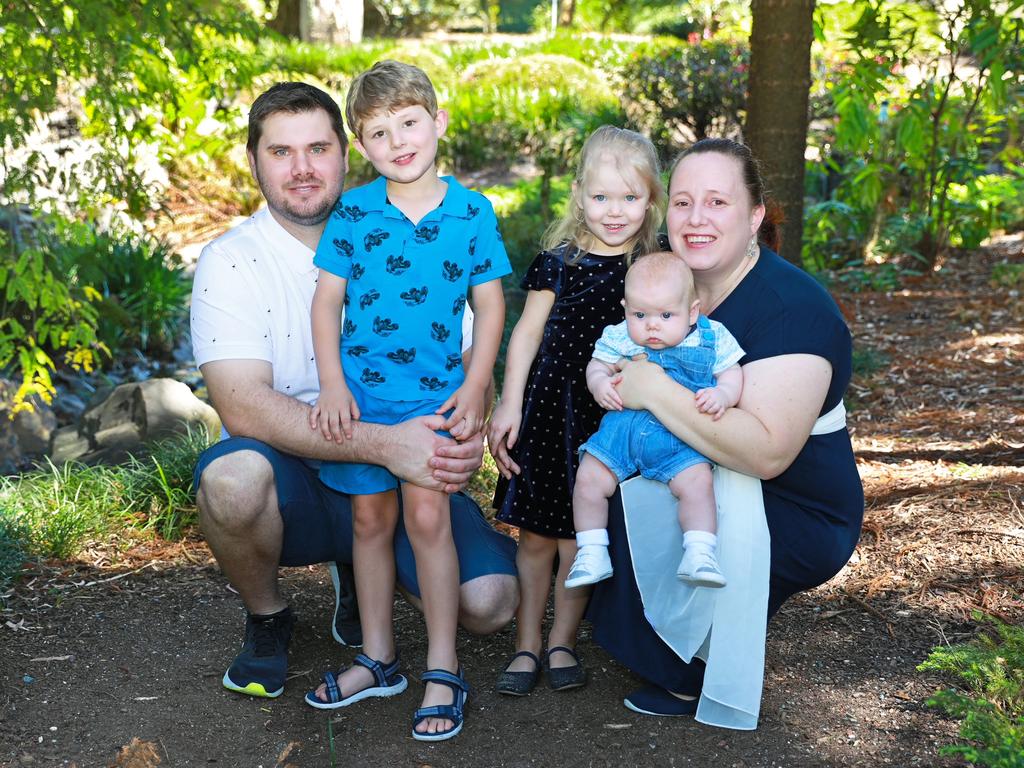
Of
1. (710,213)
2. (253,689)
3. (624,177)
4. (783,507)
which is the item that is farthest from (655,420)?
(253,689)

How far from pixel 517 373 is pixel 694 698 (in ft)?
3.22

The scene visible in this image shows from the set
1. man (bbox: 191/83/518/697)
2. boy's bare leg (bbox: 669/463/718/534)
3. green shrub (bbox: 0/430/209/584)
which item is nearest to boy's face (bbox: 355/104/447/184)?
man (bbox: 191/83/518/697)

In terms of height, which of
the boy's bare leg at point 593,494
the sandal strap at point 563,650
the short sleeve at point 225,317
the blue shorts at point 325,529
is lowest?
the sandal strap at point 563,650

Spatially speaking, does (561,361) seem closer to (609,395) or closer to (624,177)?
(609,395)

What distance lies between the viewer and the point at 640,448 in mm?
2695

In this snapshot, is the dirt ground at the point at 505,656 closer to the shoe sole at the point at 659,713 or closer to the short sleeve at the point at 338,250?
the shoe sole at the point at 659,713

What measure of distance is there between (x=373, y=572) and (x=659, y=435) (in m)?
0.88

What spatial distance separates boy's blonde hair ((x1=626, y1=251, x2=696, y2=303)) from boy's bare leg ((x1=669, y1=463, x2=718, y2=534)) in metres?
0.43

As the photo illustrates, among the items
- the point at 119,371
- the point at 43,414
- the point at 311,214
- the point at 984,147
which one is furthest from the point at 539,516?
the point at 984,147

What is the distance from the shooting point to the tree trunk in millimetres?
4598

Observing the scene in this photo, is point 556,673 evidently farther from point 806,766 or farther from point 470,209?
point 470,209

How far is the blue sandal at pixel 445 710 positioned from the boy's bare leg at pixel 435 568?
0.09ft

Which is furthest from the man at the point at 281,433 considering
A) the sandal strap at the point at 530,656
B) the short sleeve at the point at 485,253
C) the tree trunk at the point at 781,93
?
the tree trunk at the point at 781,93

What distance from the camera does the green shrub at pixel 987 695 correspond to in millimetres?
2293
